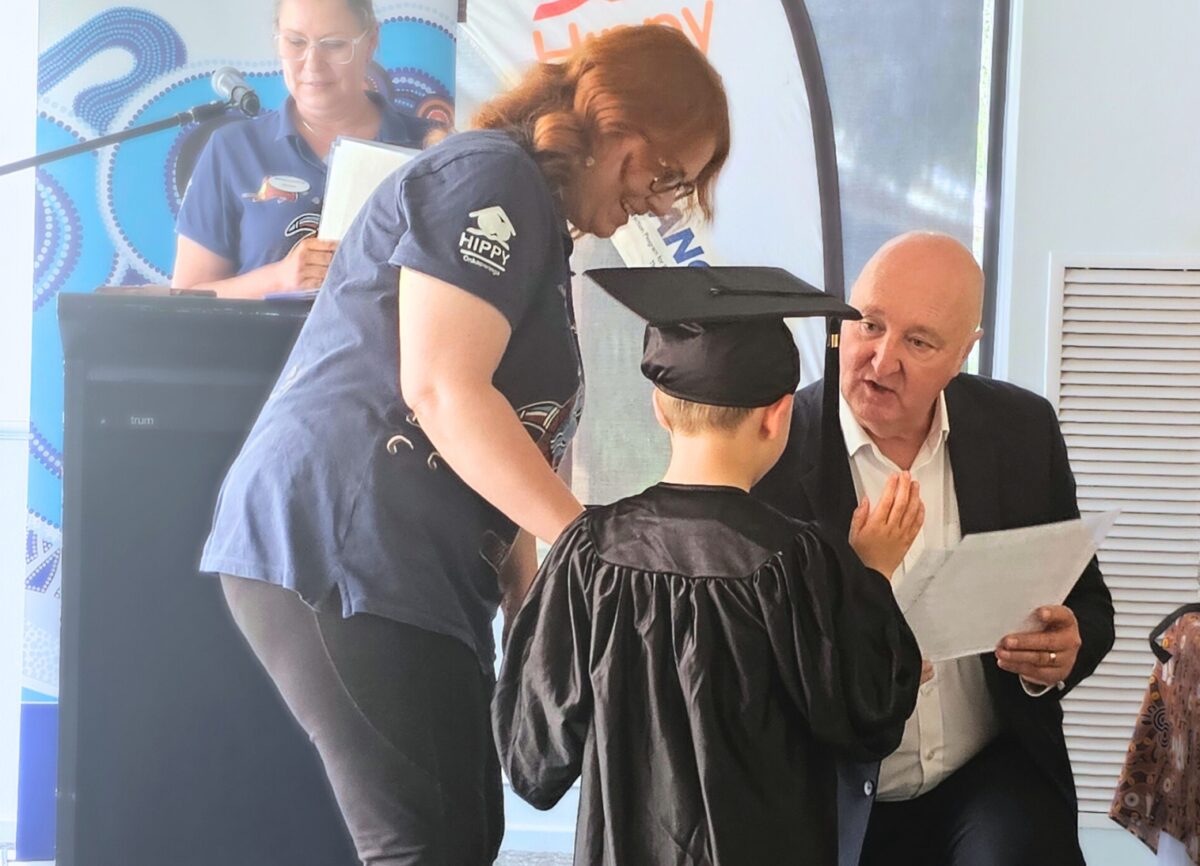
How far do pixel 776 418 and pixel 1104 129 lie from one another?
4.23ft

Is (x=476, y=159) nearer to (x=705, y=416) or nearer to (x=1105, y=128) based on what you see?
(x=705, y=416)

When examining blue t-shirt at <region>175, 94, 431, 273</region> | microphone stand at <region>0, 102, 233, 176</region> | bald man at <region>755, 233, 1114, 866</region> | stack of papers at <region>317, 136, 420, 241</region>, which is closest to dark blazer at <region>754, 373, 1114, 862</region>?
bald man at <region>755, 233, 1114, 866</region>

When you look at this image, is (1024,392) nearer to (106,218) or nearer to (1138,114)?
(1138,114)

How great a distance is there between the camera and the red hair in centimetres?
191

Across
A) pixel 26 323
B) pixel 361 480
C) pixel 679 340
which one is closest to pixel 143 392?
pixel 361 480

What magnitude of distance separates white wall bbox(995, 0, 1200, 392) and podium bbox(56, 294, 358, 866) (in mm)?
1583

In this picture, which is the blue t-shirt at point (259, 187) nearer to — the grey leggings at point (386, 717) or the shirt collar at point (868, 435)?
the grey leggings at point (386, 717)

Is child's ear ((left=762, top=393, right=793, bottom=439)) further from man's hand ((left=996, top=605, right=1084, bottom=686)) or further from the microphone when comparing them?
the microphone

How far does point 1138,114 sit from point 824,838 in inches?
64.1

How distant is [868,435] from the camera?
6.30 ft

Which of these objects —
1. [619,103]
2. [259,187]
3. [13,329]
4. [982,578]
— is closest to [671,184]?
[619,103]

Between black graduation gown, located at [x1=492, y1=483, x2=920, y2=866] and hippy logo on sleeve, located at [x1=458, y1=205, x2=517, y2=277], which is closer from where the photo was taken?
black graduation gown, located at [x1=492, y1=483, x2=920, y2=866]

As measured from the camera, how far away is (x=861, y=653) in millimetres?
1363

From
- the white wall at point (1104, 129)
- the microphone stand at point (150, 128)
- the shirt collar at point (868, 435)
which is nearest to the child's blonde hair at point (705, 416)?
the shirt collar at point (868, 435)
